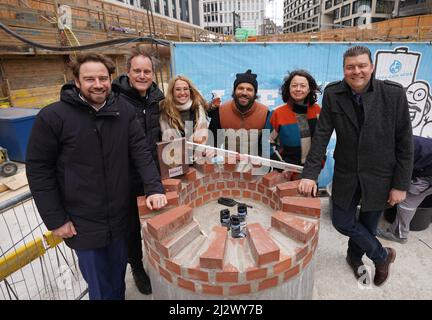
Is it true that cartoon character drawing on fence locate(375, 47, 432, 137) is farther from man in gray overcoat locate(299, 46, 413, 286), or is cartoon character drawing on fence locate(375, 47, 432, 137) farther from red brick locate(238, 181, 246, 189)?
red brick locate(238, 181, 246, 189)

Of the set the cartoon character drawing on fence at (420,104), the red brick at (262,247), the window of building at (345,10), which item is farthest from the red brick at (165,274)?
the window of building at (345,10)

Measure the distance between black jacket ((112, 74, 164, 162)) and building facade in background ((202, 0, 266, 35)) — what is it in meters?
78.7

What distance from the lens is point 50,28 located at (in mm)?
11148

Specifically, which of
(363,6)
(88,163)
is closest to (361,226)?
(88,163)

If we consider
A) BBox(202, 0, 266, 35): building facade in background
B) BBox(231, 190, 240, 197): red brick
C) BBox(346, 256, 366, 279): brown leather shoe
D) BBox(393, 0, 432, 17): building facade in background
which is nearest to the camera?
BBox(346, 256, 366, 279): brown leather shoe

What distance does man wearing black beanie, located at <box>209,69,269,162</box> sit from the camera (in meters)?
2.82

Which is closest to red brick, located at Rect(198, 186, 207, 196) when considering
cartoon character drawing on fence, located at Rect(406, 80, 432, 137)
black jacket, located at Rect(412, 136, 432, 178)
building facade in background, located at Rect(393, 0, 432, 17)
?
black jacket, located at Rect(412, 136, 432, 178)

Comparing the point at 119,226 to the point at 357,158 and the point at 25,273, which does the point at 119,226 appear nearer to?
the point at 25,273

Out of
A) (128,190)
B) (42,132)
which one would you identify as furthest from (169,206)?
(42,132)

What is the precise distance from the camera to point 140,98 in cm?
237

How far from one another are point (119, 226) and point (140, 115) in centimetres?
96

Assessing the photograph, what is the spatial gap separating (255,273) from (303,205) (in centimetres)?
67

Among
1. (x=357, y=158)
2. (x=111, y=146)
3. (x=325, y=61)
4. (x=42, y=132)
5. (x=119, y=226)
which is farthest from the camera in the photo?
(x=325, y=61)

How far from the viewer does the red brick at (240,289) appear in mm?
1658
